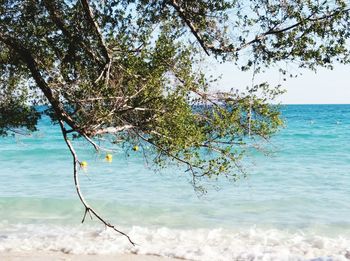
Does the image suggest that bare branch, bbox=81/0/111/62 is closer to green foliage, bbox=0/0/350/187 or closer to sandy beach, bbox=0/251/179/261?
green foliage, bbox=0/0/350/187

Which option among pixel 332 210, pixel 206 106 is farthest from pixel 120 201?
pixel 206 106

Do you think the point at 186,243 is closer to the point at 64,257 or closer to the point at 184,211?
the point at 64,257

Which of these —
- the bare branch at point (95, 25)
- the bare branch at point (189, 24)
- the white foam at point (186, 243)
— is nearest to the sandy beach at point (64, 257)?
the white foam at point (186, 243)

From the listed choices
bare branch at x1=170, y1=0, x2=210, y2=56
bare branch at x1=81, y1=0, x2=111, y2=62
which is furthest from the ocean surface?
bare branch at x1=170, y1=0, x2=210, y2=56

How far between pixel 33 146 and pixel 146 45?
22.2 metres

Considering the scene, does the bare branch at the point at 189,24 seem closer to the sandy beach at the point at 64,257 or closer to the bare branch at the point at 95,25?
the bare branch at the point at 95,25

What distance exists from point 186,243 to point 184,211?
2877 mm

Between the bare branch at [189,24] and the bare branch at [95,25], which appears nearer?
the bare branch at [95,25]

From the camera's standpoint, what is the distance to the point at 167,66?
6059mm

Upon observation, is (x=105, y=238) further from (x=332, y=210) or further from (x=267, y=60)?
(x=332, y=210)

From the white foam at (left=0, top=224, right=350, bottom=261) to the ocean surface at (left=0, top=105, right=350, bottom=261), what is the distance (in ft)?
0.06

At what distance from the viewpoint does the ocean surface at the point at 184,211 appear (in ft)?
28.4

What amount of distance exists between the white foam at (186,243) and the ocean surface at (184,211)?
0.02m

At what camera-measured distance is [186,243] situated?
9.09 meters
